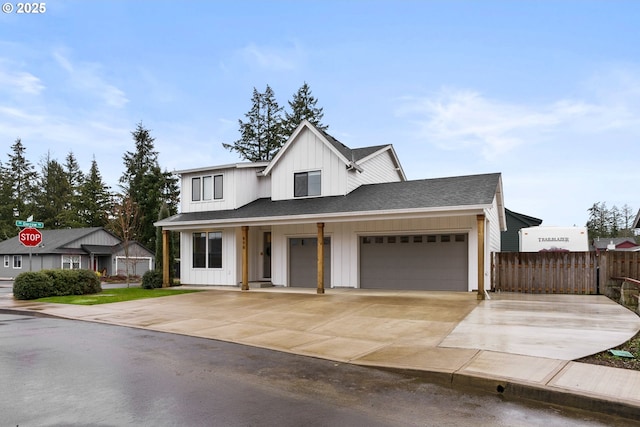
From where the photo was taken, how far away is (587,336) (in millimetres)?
8250

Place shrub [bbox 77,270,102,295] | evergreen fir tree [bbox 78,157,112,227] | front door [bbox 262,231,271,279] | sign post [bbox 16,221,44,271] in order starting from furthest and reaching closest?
1. evergreen fir tree [bbox 78,157,112,227]
2. front door [bbox 262,231,271,279]
3. shrub [bbox 77,270,102,295]
4. sign post [bbox 16,221,44,271]

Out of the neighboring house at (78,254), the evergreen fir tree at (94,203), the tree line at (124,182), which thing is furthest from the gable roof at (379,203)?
the evergreen fir tree at (94,203)

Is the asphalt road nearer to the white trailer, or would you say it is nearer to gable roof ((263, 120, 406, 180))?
gable roof ((263, 120, 406, 180))

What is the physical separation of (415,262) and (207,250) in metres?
9.96

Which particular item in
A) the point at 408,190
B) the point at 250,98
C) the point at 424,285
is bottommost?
the point at 424,285

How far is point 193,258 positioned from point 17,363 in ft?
47.7

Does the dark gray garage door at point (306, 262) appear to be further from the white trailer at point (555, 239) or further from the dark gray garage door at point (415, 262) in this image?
the white trailer at point (555, 239)

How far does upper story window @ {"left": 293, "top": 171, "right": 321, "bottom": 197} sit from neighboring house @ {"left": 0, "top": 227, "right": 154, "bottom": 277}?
889 inches

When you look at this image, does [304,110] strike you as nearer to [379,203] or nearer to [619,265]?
[379,203]

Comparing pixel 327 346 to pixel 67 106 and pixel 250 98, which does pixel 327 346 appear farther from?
pixel 250 98

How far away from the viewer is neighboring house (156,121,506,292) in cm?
1617

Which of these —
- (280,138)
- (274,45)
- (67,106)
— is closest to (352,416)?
(274,45)

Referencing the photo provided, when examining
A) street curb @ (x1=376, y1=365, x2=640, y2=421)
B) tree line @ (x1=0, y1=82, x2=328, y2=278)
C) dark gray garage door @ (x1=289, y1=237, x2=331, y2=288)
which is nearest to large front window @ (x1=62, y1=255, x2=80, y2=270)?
tree line @ (x1=0, y1=82, x2=328, y2=278)

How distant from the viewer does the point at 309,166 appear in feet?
64.3
